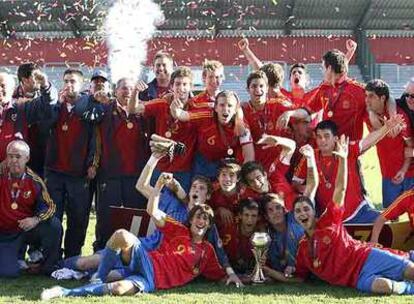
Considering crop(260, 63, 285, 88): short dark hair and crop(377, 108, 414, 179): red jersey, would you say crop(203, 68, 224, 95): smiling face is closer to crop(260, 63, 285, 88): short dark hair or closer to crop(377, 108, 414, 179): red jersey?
crop(260, 63, 285, 88): short dark hair

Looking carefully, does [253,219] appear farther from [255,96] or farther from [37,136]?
[37,136]

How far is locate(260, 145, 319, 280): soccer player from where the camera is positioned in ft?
16.4

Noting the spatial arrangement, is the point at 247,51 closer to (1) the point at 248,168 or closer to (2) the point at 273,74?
(2) the point at 273,74

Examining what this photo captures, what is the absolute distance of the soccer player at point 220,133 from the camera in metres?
5.15

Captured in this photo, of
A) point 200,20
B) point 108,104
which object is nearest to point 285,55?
point 200,20

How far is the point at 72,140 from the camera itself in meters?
5.90

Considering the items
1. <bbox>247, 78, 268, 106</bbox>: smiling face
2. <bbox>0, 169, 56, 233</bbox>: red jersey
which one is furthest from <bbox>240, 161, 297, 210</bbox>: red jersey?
<bbox>0, 169, 56, 233</bbox>: red jersey

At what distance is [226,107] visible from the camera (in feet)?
16.7

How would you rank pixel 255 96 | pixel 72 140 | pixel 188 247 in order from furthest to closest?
pixel 72 140 → pixel 255 96 → pixel 188 247

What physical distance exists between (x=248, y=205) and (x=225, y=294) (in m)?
0.77

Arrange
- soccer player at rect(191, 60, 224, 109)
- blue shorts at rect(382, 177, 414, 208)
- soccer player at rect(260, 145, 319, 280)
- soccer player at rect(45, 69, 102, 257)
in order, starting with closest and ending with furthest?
1. soccer player at rect(260, 145, 319, 280)
2. soccer player at rect(191, 60, 224, 109)
3. soccer player at rect(45, 69, 102, 257)
4. blue shorts at rect(382, 177, 414, 208)

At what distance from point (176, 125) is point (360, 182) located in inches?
66.2

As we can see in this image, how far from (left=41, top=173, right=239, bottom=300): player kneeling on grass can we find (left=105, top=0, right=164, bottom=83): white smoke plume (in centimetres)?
1534

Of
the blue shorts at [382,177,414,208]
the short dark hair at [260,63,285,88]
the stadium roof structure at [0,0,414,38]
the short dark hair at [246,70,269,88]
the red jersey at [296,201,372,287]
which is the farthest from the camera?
the stadium roof structure at [0,0,414,38]
